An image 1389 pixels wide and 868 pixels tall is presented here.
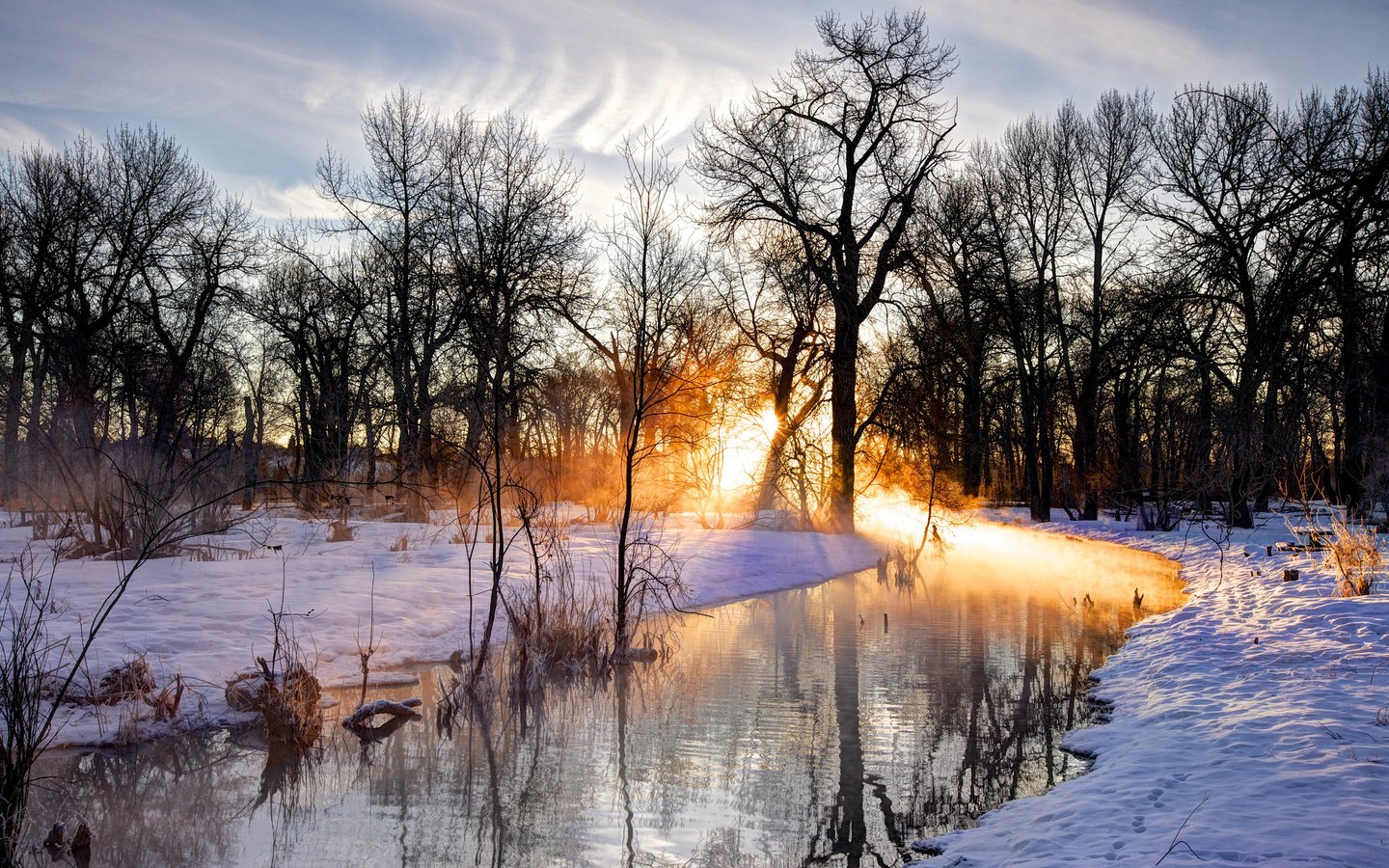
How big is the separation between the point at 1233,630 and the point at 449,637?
7.97m

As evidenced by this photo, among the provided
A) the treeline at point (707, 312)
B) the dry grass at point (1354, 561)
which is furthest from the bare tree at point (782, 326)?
the dry grass at point (1354, 561)

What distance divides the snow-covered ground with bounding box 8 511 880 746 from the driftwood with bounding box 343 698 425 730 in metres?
0.94

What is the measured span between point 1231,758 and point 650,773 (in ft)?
10.9

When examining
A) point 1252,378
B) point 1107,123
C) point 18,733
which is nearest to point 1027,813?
point 1252,378

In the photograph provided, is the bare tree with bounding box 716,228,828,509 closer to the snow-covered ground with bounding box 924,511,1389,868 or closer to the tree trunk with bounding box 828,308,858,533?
the tree trunk with bounding box 828,308,858,533

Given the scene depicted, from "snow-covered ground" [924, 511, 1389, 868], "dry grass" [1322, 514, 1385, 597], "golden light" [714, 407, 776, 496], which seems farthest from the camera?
"golden light" [714, 407, 776, 496]

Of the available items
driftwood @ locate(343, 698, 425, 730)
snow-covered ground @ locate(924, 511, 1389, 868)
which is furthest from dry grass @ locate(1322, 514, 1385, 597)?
driftwood @ locate(343, 698, 425, 730)

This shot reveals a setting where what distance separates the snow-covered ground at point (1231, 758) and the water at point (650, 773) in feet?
1.35

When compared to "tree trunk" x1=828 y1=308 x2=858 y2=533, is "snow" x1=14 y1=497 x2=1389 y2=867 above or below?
below

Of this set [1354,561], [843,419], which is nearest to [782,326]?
[843,419]

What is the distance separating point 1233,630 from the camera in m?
8.66

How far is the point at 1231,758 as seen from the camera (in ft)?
15.8

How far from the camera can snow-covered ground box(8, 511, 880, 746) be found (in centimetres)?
711

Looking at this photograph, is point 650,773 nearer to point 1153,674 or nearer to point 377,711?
point 377,711
